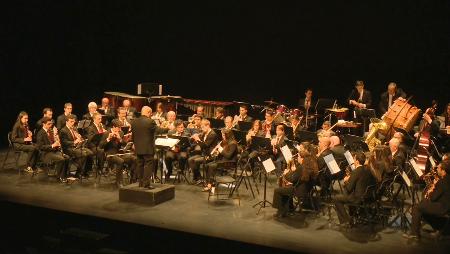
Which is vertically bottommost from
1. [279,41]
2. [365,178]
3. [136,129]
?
[365,178]

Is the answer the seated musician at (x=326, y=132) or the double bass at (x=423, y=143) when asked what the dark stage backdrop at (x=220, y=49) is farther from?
the seated musician at (x=326, y=132)

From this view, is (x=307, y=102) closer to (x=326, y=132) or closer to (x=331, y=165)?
(x=326, y=132)

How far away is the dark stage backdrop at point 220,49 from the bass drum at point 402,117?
7.90 ft

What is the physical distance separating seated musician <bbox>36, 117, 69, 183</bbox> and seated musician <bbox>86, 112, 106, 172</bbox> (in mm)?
604

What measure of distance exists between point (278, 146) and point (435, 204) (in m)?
4.11

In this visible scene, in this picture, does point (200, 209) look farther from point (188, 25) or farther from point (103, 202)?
point (188, 25)

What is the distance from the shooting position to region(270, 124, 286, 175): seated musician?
11906 millimetres

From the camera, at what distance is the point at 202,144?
12.1 meters

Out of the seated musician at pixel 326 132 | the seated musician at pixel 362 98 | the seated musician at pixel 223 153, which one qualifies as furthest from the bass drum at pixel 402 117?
the seated musician at pixel 223 153

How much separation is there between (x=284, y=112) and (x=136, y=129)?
5.25 metres

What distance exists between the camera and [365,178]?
8.88 meters

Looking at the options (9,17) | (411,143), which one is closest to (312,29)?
(411,143)

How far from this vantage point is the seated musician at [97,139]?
1216 cm

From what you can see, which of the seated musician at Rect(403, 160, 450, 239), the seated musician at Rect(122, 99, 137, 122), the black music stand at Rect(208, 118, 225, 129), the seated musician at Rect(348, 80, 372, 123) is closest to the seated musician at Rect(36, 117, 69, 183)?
the seated musician at Rect(122, 99, 137, 122)
